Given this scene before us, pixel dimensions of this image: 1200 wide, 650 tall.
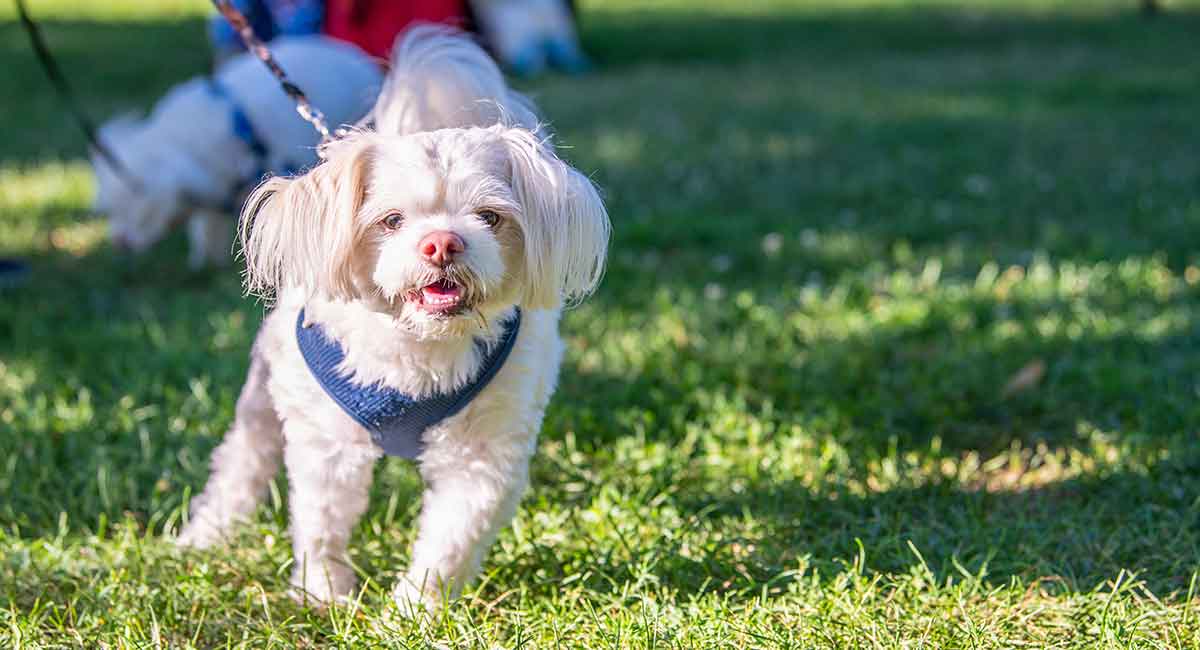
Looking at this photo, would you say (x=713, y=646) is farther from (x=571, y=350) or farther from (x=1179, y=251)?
(x=1179, y=251)

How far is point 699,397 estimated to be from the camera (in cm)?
385

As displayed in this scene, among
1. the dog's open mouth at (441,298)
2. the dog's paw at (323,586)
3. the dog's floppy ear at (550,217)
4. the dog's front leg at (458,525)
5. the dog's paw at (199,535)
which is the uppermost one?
the dog's floppy ear at (550,217)

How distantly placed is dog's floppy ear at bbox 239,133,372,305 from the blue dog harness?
0.22m

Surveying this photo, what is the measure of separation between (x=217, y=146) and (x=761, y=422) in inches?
121

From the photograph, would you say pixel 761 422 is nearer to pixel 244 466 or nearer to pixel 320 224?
pixel 244 466

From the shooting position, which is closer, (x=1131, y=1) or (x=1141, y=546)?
(x=1141, y=546)

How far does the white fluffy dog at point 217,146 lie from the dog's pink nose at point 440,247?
317 cm

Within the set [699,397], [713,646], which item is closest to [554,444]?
[699,397]

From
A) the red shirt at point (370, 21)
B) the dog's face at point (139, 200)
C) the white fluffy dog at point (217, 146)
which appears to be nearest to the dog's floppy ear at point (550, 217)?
the white fluffy dog at point (217, 146)

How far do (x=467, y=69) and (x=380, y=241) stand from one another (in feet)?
1.83

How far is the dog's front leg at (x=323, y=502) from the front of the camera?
2637mm

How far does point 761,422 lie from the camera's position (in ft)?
12.1

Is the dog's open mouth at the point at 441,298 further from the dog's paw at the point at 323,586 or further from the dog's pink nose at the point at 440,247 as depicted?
the dog's paw at the point at 323,586

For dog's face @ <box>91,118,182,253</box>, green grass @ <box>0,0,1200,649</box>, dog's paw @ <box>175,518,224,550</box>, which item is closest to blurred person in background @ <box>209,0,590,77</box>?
dog's face @ <box>91,118,182,253</box>
